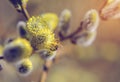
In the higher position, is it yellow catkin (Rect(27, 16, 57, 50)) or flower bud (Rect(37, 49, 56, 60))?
yellow catkin (Rect(27, 16, 57, 50))

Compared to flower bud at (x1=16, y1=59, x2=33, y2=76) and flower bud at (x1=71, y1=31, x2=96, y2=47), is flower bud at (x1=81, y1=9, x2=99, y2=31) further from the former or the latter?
flower bud at (x1=16, y1=59, x2=33, y2=76)

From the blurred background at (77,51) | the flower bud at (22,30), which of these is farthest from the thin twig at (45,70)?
the flower bud at (22,30)

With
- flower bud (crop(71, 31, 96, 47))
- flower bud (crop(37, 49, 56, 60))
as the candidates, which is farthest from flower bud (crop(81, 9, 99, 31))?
flower bud (crop(37, 49, 56, 60))

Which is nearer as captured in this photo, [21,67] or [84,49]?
[21,67]

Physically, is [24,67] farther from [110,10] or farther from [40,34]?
[110,10]

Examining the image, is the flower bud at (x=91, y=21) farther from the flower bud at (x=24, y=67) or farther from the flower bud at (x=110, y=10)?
the flower bud at (x=24, y=67)

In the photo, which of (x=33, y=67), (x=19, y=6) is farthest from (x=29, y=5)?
(x=33, y=67)

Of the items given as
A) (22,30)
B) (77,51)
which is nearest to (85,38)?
(77,51)

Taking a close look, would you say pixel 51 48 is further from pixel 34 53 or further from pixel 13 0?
pixel 13 0

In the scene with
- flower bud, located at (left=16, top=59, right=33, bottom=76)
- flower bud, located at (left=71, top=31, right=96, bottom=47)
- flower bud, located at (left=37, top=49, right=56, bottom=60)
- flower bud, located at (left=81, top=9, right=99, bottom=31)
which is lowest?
flower bud, located at (left=16, top=59, right=33, bottom=76)
